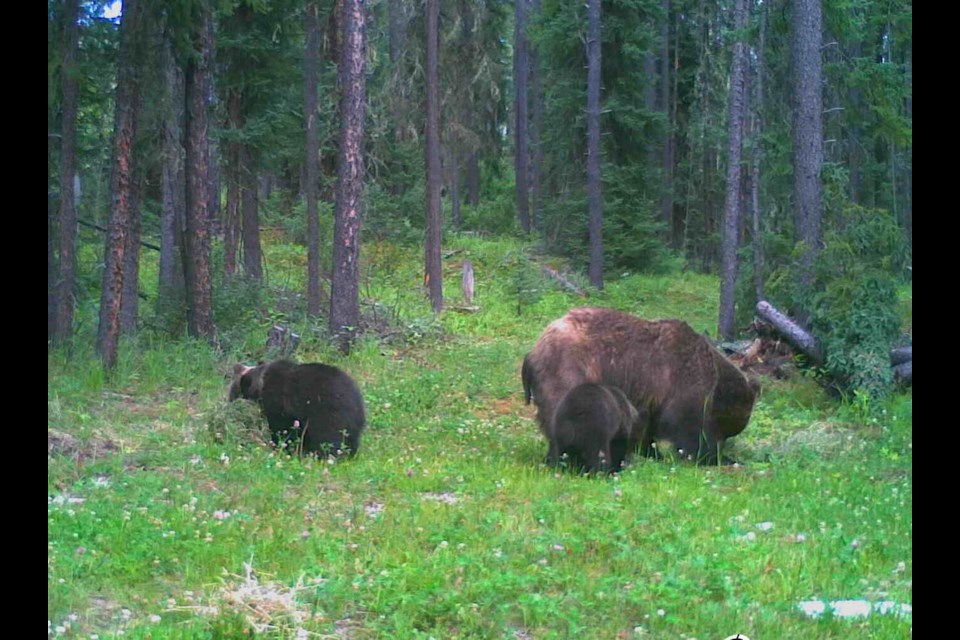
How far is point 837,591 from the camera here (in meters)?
6.88

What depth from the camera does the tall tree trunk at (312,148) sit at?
23.8 m

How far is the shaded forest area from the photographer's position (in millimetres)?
15820

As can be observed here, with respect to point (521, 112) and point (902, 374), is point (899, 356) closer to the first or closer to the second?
point (902, 374)

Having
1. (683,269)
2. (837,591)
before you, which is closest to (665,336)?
(837,591)

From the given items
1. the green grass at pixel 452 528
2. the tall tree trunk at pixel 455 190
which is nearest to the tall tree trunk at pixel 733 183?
the green grass at pixel 452 528

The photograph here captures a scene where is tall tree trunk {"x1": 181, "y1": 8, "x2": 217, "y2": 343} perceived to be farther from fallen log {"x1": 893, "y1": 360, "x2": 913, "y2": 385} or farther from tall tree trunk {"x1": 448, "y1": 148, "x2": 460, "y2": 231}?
tall tree trunk {"x1": 448, "y1": 148, "x2": 460, "y2": 231}

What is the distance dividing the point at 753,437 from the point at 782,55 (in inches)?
470

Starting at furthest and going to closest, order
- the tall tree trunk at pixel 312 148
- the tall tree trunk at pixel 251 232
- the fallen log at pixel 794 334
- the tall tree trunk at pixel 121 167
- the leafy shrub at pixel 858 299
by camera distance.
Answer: the tall tree trunk at pixel 251 232 < the tall tree trunk at pixel 312 148 < the fallen log at pixel 794 334 < the tall tree trunk at pixel 121 167 < the leafy shrub at pixel 858 299

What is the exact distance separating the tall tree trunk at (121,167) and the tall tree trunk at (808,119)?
10.5 meters

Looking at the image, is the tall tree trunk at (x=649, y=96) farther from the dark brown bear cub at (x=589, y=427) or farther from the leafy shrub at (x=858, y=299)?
the dark brown bear cub at (x=589, y=427)

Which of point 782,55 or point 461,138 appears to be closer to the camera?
point 782,55

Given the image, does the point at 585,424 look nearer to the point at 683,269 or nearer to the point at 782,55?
the point at 782,55

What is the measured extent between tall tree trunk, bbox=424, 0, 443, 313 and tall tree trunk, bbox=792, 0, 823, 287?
11222mm

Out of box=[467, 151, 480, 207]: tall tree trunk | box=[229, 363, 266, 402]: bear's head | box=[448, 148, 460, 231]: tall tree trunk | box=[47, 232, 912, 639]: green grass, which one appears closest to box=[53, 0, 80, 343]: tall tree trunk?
box=[47, 232, 912, 639]: green grass
